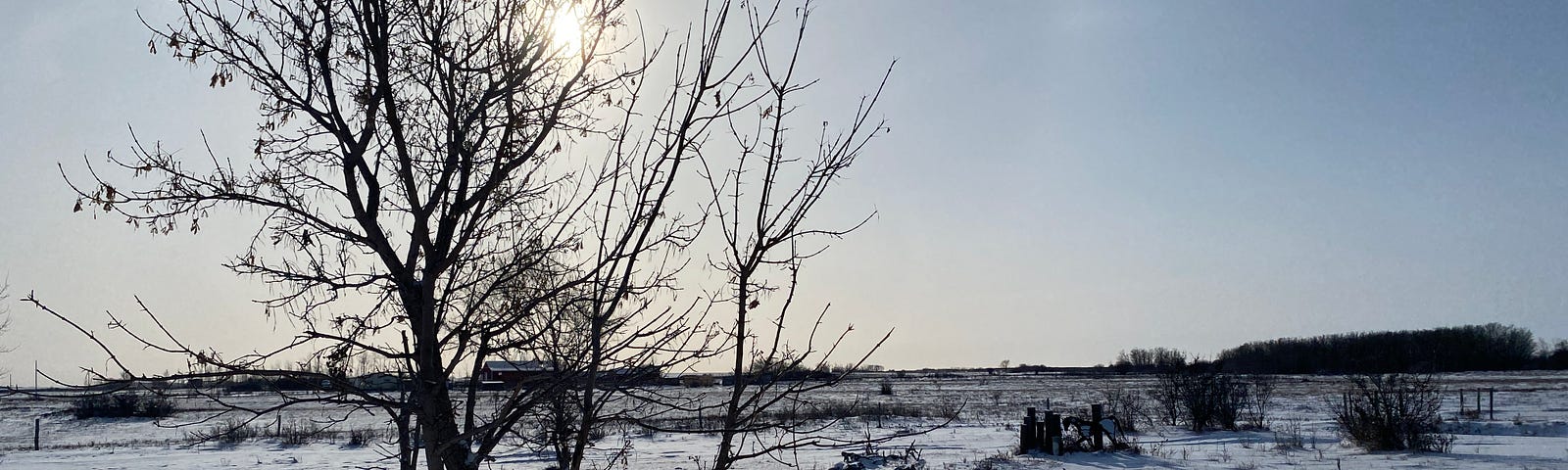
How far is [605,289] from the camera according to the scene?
6.24 ft

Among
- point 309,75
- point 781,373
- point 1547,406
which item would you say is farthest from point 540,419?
point 1547,406

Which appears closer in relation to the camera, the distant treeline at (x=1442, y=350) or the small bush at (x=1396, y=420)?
the small bush at (x=1396, y=420)

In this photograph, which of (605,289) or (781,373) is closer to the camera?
(605,289)

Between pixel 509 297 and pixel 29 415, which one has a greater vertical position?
pixel 509 297

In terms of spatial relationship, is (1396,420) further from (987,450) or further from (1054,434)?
(987,450)

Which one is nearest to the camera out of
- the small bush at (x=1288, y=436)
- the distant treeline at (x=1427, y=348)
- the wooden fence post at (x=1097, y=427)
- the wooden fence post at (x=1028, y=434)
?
the small bush at (x=1288, y=436)

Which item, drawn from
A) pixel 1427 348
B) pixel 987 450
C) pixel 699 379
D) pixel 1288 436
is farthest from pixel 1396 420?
pixel 1427 348

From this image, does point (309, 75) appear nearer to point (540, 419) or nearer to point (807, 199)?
point (540, 419)

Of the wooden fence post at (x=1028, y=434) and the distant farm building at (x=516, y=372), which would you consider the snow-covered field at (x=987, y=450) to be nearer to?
the wooden fence post at (x=1028, y=434)

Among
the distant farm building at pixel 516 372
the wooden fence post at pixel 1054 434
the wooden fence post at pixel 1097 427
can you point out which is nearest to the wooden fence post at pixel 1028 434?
the wooden fence post at pixel 1054 434

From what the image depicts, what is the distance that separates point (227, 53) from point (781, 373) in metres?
1.39

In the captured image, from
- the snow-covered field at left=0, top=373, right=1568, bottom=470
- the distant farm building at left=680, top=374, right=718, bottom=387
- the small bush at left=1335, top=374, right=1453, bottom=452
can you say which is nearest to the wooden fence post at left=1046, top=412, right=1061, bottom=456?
the snow-covered field at left=0, top=373, right=1568, bottom=470

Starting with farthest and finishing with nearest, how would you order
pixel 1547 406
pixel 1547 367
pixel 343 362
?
pixel 1547 367 < pixel 1547 406 < pixel 343 362

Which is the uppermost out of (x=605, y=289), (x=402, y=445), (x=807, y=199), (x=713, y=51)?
(x=713, y=51)
